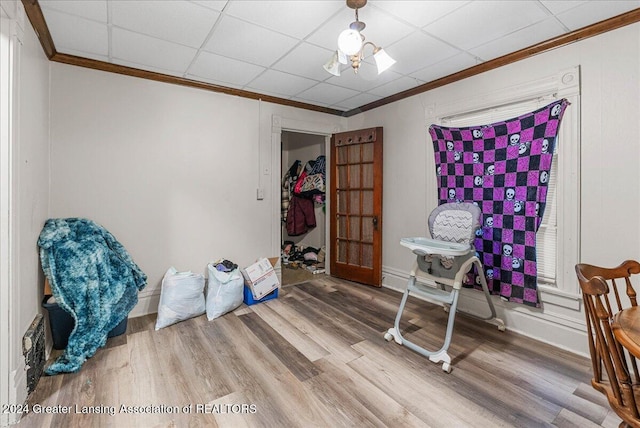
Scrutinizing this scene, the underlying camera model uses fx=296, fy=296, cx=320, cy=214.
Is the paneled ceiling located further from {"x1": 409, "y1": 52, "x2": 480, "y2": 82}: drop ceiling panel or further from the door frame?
the door frame

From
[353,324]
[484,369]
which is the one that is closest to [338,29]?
[353,324]

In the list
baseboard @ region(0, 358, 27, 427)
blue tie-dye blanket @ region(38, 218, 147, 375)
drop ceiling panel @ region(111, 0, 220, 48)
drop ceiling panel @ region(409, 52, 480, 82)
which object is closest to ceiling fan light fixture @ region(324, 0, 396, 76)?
drop ceiling panel @ region(111, 0, 220, 48)

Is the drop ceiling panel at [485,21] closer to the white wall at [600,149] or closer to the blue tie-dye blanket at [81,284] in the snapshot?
the white wall at [600,149]

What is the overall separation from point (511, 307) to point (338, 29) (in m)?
2.73

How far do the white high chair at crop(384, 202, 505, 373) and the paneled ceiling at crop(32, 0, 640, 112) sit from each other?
1.33 m

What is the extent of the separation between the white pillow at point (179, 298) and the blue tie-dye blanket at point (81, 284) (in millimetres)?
331

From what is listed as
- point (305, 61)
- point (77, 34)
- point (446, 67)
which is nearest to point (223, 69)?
point (305, 61)

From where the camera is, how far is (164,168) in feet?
9.87

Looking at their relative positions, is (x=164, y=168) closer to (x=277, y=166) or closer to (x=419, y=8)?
(x=277, y=166)

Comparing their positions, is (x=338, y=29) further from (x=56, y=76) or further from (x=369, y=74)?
(x=56, y=76)

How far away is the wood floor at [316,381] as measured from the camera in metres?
1.61

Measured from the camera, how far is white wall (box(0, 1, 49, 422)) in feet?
5.17

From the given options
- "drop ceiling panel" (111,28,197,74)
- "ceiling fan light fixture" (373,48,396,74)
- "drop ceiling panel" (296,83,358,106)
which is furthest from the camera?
"drop ceiling panel" (296,83,358,106)

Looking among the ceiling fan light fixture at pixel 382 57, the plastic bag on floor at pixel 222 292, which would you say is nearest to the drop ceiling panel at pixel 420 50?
the ceiling fan light fixture at pixel 382 57
